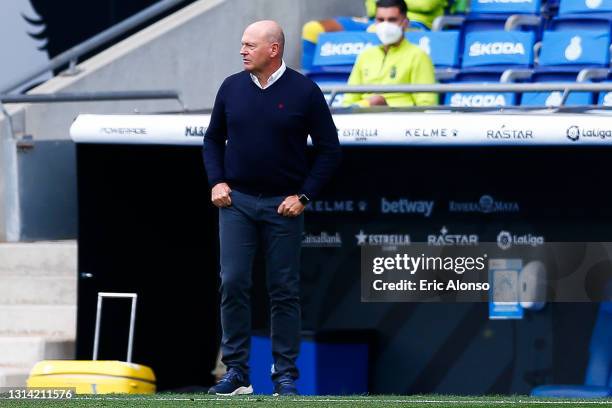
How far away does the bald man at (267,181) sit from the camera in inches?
300

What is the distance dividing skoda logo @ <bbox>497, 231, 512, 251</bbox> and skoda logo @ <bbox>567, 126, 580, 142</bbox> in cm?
143

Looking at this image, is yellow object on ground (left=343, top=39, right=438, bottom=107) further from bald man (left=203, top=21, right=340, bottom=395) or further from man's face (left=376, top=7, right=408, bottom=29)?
bald man (left=203, top=21, right=340, bottom=395)

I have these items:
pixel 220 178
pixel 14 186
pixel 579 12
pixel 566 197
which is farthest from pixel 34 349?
pixel 579 12

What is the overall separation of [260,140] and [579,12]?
5.82m

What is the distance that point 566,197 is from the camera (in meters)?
10.1

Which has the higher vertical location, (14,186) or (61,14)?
(61,14)

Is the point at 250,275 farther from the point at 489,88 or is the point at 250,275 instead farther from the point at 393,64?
the point at 393,64

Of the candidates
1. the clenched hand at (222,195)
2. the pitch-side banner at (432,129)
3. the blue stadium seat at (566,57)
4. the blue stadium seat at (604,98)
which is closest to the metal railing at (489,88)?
the pitch-side banner at (432,129)

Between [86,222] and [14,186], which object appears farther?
[14,186]

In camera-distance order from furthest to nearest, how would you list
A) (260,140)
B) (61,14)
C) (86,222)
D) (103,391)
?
(61,14) < (86,222) < (103,391) < (260,140)

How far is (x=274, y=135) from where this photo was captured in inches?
300

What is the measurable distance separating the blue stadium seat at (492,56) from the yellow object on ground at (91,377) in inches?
183

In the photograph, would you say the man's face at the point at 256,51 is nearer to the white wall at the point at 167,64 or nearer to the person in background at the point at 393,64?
the person in background at the point at 393,64

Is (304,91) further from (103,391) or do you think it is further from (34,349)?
(34,349)
